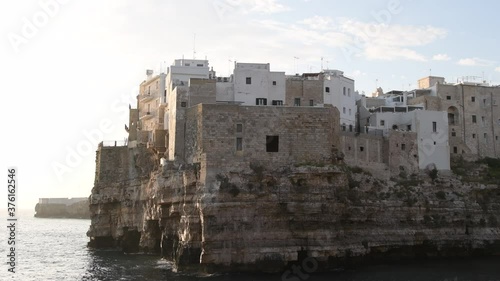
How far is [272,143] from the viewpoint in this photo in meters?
44.4

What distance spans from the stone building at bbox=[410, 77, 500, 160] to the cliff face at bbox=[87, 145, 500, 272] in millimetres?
7866

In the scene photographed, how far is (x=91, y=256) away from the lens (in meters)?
57.8

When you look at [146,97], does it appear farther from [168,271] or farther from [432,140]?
[432,140]

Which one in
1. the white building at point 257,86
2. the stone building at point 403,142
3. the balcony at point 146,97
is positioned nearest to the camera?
the white building at point 257,86

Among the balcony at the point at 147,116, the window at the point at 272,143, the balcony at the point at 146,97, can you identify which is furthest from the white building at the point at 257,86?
the balcony at the point at 146,97

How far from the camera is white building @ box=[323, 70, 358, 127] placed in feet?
183

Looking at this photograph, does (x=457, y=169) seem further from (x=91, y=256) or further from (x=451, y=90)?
(x=91, y=256)

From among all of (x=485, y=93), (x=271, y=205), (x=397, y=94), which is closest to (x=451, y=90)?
(x=485, y=93)

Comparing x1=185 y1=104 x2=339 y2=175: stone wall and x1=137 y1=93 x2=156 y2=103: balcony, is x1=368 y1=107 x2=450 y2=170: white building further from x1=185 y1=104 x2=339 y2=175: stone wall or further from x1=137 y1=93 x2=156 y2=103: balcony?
x1=137 y1=93 x2=156 y2=103: balcony

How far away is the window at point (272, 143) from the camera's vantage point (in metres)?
44.2

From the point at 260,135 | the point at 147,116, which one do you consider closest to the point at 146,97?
the point at 147,116

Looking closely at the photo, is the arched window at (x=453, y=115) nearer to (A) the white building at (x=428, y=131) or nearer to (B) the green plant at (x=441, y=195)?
(A) the white building at (x=428, y=131)

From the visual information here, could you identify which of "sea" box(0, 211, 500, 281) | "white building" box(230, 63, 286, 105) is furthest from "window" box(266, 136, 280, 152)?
"sea" box(0, 211, 500, 281)

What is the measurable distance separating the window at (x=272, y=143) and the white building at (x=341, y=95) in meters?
12.6
